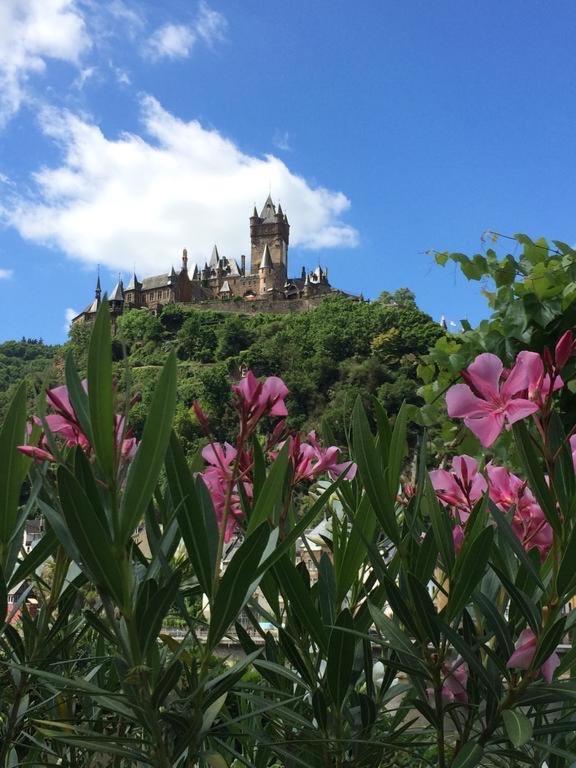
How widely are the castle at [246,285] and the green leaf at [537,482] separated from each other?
50765 millimetres

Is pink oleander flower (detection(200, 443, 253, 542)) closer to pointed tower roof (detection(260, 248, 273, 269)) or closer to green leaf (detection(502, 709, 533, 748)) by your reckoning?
green leaf (detection(502, 709, 533, 748))

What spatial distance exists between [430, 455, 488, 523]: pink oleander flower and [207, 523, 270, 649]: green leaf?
1.15ft

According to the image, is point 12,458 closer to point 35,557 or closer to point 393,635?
point 35,557

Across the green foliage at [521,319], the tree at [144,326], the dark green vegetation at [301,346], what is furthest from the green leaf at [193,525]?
the tree at [144,326]

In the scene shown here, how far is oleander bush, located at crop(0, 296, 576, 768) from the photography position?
21.0 inches

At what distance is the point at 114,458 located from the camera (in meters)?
0.52

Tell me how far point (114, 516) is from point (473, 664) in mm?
324

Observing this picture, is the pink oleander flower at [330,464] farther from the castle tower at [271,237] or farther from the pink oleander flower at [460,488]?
the castle tower at [271,237]

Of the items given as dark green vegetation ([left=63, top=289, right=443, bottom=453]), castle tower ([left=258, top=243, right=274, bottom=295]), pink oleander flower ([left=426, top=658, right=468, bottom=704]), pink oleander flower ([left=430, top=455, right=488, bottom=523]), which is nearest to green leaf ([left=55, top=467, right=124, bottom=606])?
pink oleander flower ([left=426, top=658, right=468, bottom=704])

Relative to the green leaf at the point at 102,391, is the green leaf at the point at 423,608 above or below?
below

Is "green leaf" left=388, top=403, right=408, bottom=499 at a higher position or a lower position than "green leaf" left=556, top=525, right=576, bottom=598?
higher

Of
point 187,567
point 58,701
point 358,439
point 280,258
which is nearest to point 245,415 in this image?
point 358,439

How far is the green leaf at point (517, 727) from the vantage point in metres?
0.52

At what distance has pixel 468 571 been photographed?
2.00ft
